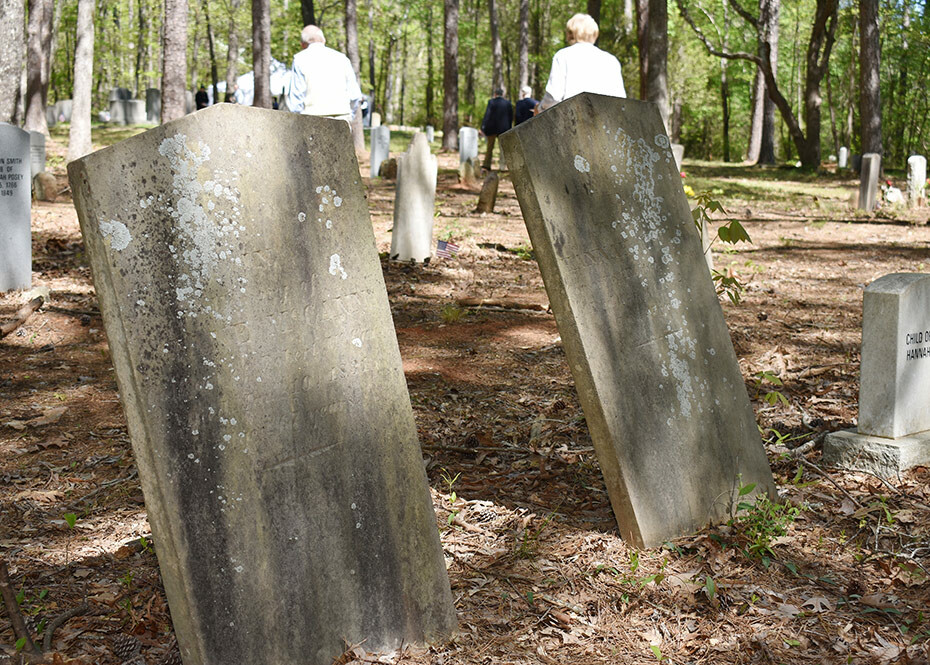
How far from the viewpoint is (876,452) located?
13.4ft

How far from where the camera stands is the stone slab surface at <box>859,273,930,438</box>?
4090 mm

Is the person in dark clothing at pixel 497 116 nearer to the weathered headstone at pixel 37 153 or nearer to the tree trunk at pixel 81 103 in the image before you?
the tree trunk at pixel 81 103

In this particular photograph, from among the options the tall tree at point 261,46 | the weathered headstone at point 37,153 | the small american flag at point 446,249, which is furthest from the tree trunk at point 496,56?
the small american flag at point 446,249

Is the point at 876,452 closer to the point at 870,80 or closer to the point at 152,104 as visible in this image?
the point at 870,80

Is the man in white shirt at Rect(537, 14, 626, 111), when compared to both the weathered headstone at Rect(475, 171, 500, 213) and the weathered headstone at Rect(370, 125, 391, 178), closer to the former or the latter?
the weathered headstone at Rect(475, 171, 500, 213)

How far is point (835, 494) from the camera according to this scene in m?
3.83

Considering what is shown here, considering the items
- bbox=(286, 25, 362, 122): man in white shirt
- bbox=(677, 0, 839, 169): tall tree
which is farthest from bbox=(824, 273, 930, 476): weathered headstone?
bbox=(677, 0, 839, 169): tall tree

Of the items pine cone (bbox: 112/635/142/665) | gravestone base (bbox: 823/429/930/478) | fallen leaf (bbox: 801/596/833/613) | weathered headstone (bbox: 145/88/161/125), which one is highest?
weathered headstone (bbox: 145/88/161/125)

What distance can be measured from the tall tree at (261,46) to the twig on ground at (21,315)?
1484 cm

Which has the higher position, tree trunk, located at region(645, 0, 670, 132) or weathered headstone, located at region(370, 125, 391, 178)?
tree trunk, located at region(645, 0, 670, 132)

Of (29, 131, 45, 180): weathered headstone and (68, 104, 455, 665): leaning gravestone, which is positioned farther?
(29, 131, 45, 180): weathered headstone

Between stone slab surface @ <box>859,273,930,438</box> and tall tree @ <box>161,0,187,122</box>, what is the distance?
12.7 meters

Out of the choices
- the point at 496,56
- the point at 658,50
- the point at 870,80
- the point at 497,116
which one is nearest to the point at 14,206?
the point at 497,116

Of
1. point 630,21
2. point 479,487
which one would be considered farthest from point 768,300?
point 630,21
